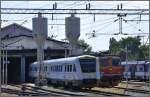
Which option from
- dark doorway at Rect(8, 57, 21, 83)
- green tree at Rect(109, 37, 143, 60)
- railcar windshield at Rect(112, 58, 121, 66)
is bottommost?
dark doorway at Rect(8, 57, 21, 83)

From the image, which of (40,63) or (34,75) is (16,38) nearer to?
(34,75)

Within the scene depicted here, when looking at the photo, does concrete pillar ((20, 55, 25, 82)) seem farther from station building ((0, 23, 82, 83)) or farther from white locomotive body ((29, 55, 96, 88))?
white locomotive body ((29, 55, 96, 88))

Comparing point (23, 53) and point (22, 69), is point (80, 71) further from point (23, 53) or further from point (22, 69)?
point (23, 53)

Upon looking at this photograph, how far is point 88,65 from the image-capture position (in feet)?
112

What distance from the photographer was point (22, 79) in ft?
195

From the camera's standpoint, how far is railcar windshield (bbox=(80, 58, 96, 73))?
33844mm

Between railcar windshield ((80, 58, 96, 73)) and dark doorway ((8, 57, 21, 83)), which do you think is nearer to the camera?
railcar windshield ((80, 58, 96, 73))

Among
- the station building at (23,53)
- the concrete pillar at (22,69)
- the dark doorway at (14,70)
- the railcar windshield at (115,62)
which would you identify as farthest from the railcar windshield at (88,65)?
the dark doorway at (14,70)

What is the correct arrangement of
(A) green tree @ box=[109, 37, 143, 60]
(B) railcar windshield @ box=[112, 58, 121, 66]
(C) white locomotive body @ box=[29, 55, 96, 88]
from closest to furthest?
(C) white locomotive body @ box=[29, 55, 96, 88]
(B) railcar windshield @ box=[112, 58, 121, 66]
(A) green tree @ box=[109, 37, 143, 60]

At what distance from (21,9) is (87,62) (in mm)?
7217

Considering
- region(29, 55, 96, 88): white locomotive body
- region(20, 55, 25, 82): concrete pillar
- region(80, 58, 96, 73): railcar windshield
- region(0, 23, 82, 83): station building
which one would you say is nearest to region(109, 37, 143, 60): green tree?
region(0, 23, 82, 83): station building

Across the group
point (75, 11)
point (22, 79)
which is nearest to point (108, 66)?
point (75, 11)

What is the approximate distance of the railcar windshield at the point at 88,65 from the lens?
33844mm

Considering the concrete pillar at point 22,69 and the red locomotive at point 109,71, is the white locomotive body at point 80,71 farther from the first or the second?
the concrete pillar at point 22,69
